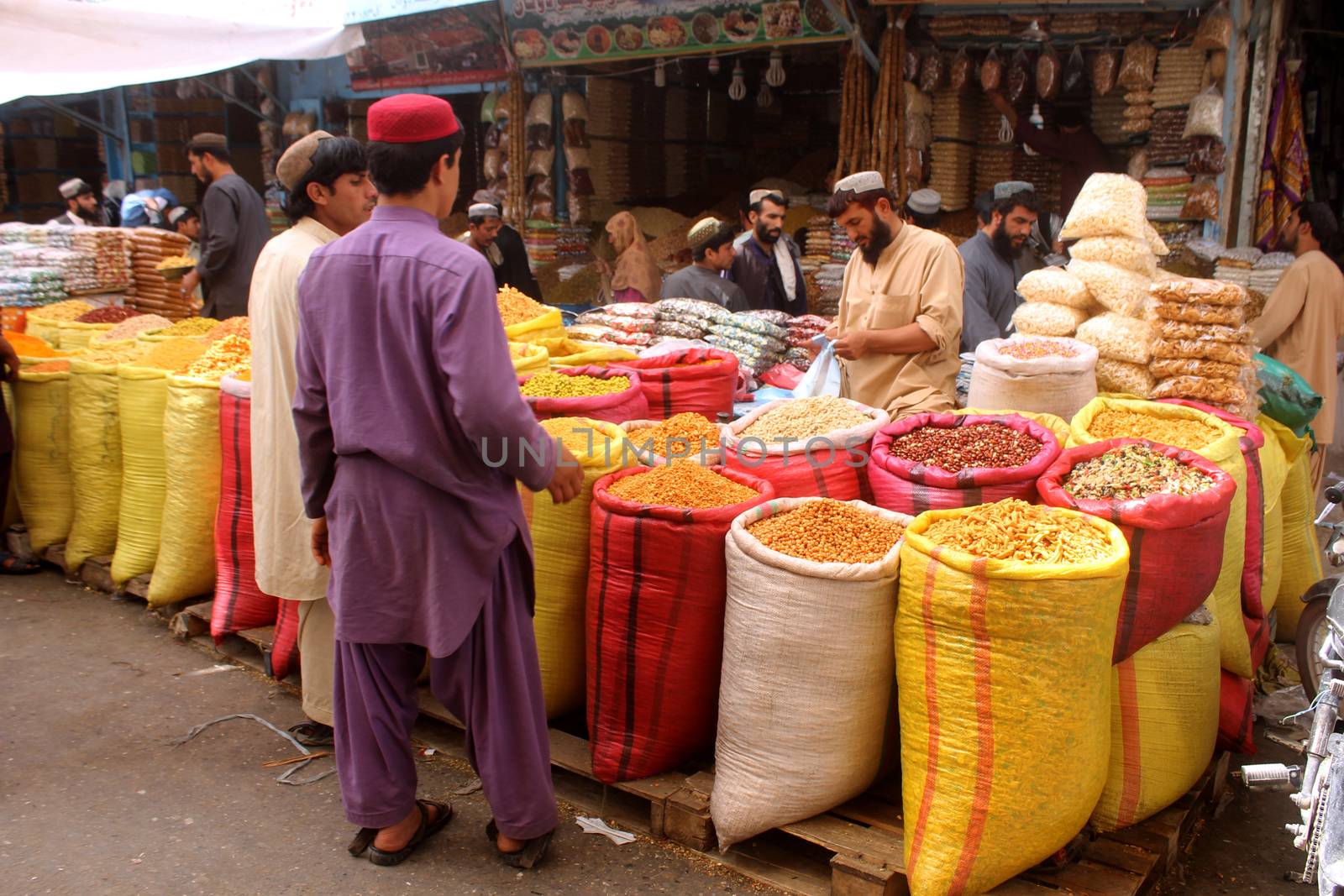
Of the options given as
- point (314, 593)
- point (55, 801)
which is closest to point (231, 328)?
point (314, 593)

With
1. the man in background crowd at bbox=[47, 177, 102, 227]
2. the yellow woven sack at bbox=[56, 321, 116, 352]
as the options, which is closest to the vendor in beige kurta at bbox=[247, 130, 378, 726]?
the yellow woven sack at bbox=[56, 321, 116, 352]

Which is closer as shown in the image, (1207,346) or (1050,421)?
(1050,421)

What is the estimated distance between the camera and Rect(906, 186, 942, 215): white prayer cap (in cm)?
618

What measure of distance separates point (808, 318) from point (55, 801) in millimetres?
3481

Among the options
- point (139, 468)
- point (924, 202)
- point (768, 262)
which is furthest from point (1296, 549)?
point (139, 468)

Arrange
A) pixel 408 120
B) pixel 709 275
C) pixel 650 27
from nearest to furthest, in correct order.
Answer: pixel 408 120 < pixel 709 275 < pixel 650 27

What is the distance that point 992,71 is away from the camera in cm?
629

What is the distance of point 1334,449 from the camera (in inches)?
266

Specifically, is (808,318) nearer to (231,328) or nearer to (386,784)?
(231,328)

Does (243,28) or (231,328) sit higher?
(243,28)

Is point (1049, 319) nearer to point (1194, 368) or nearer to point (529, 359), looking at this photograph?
point (1194, 368)

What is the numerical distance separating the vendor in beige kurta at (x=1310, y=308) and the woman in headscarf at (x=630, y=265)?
3.33 meters

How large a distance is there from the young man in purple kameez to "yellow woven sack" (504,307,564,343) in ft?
5.33

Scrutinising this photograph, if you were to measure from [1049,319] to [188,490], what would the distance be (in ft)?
10.1
